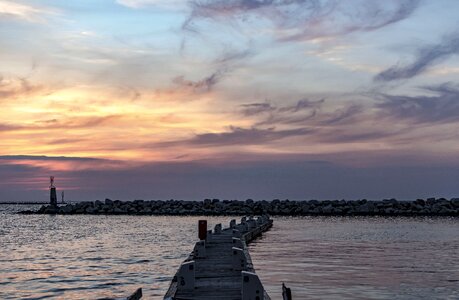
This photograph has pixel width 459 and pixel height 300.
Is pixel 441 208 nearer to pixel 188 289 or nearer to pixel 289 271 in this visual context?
pixel 289 271

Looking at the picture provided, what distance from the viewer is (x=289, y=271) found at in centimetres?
2488

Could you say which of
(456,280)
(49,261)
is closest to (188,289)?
(456,280)

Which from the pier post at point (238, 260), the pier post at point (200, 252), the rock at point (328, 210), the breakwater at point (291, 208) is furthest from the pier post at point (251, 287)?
the rock at point (328, 210)

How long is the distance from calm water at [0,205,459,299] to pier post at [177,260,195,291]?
11.9 feet

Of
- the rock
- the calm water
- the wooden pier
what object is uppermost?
the rock

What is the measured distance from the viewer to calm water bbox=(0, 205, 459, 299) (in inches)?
853

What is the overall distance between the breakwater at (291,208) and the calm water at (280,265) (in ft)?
112

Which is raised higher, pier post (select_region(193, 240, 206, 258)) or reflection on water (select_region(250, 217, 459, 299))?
pier post (select_region(193, 240, 206, 258))

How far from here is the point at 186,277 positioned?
17.0 metres

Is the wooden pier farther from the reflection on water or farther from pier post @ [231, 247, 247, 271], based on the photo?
the reflection on water

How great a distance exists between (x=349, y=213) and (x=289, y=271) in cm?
5832

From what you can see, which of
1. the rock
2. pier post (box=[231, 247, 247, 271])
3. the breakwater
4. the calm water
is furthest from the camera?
the rock

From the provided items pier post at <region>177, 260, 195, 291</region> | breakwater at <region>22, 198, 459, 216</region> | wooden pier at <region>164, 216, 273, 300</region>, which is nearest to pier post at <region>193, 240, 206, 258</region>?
wooden pier at <region>164, 216, 273, 300</region>

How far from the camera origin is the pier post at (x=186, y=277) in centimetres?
1686
